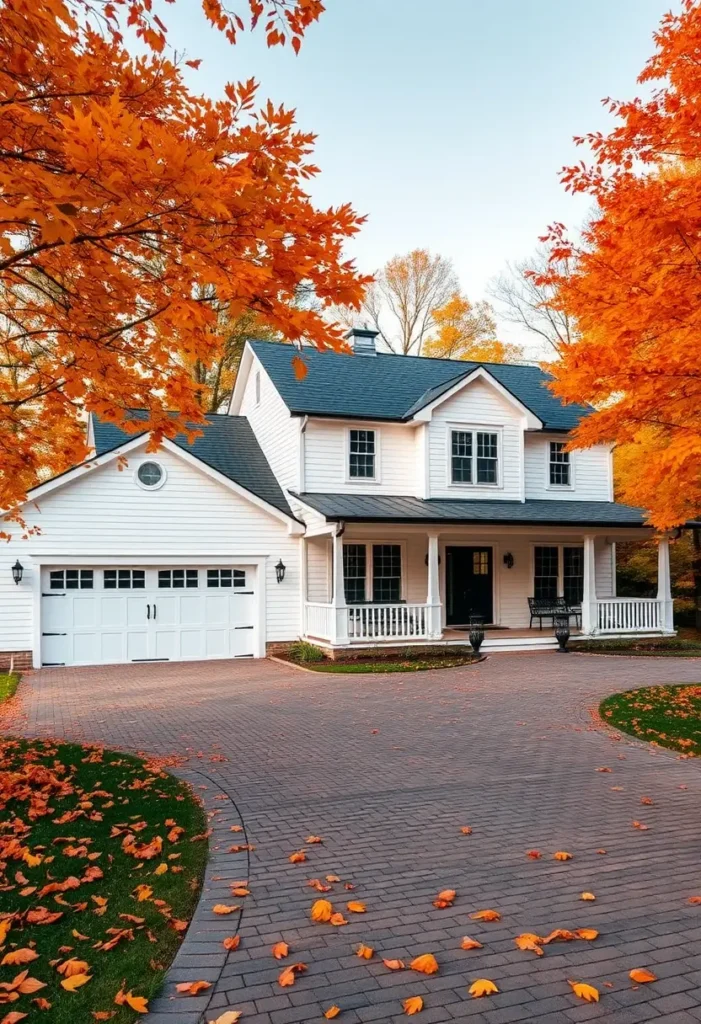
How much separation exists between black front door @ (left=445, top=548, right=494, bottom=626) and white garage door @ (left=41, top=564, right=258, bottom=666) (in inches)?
222

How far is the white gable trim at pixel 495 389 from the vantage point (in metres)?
19.5

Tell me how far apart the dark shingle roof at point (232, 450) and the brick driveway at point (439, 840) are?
26.5ft

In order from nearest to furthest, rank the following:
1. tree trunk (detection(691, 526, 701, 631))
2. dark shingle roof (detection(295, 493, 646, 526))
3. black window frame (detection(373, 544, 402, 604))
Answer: dark shingle roof (detection(295, 493, 646, 526))
black window frame (detection(373, 544, 402, 604))
tree trunk (detection(691, 526, 701, 631))

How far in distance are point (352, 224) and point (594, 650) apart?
16732 millimetres

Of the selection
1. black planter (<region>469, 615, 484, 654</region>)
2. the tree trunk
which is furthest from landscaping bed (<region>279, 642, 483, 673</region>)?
the tree trunk

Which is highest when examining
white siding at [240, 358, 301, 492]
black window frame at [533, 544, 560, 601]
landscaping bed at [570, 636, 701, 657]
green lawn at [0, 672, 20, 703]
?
white siding at [240, 358, 301, 492]

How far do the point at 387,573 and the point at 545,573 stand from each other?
16.4 ft

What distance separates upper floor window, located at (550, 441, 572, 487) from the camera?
2186cm

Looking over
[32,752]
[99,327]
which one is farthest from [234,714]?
[99,327]

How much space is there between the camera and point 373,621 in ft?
59.2

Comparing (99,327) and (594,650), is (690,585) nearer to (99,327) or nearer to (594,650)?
(594,650)

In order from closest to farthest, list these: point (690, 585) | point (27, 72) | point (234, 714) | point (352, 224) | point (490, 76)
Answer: point (352, 224) → point (27, 72) → point (234, 714) → point (490, 76) → point (690, 585)

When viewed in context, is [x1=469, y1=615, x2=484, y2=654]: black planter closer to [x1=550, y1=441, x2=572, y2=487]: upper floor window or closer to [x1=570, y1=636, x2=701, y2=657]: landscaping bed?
[x1=570, y1=636, x2=701, y2=657]: landscaping bed

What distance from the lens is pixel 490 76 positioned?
39.9ft
